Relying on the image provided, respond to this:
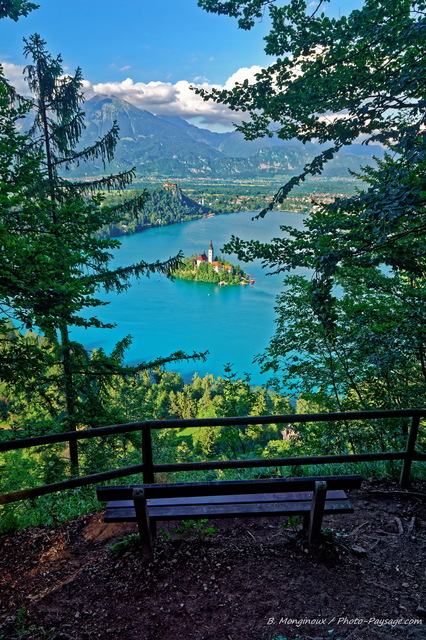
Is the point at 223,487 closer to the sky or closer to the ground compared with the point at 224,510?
closer to the sky

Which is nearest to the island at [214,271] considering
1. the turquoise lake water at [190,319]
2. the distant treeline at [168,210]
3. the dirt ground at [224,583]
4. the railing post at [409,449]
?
the turquoise lake water at [190,319]

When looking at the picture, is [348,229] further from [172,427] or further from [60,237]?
[60,237]

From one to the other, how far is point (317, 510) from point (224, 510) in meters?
0.70

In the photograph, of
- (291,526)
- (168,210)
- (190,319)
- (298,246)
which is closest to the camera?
(291,526)

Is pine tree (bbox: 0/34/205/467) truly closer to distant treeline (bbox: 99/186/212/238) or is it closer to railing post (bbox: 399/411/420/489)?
railing post (bbox: 399/411/420/489)

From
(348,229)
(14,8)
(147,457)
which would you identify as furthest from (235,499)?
(14,8)

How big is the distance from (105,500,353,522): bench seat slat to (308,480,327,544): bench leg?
0.25ft

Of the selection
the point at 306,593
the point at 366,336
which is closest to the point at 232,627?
the point at 306,593

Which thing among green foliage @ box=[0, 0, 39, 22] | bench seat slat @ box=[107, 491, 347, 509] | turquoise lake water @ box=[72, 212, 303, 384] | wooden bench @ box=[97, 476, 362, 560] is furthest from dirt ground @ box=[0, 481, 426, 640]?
turquoise lake water @ box=[72, 212, 303, 384]

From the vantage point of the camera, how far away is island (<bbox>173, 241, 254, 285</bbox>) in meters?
69.8

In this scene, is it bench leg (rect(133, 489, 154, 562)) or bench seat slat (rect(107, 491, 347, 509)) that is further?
bench seat slat (rect(107, 491, 347, 509))

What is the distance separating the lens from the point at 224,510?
2709mm

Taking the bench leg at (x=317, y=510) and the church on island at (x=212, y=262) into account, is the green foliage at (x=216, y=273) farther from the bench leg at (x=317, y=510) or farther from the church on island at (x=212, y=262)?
the bench leg at (x=317, y=510)

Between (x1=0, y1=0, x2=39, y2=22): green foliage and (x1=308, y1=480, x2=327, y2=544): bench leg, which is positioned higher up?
(x1=0, y1=0, x2=39, y2=22): green foliage
